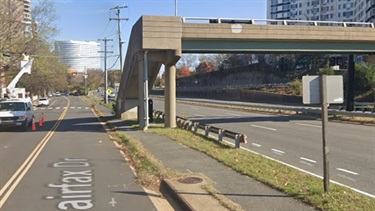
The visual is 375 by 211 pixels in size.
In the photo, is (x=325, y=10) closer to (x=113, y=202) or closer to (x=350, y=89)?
(x=350, y=89)

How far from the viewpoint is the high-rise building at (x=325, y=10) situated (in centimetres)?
10601

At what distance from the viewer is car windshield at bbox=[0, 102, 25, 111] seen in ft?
79.7

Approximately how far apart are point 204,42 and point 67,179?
1649 centimetres

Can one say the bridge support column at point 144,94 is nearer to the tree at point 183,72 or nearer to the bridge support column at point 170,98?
the bridge support column at point 170,98

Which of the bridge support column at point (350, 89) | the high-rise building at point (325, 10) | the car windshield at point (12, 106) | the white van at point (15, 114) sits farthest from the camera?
the high-rise building at point (325, 10)

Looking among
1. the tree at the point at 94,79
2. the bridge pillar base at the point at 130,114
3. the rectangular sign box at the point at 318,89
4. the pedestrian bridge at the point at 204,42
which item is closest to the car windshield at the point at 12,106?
the pedestrian bridge at the point at 204,42

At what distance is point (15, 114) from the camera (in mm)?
23312

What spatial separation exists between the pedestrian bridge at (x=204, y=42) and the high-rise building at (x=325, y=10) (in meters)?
78.7

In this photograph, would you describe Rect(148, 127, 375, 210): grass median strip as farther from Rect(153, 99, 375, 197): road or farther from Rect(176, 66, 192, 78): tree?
Rect(176, 66, 192, 78): tree

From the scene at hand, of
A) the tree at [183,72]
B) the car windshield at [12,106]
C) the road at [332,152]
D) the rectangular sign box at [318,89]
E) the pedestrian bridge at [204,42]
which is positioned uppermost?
the tree at [183,72]

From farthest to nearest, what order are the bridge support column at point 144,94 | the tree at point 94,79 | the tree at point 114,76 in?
1. the tree at point 94,79
2. the tree at point 114,76
3. the bridge support column at point 144,94

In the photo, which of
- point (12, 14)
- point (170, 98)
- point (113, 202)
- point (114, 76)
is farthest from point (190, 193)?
point (114, 76)

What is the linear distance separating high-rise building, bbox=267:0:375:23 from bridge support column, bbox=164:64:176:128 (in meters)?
86.7

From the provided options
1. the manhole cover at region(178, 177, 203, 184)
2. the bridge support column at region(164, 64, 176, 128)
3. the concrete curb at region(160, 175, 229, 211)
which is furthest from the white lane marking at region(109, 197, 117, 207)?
the bridge support column at region(164, 64, 176, 128)
